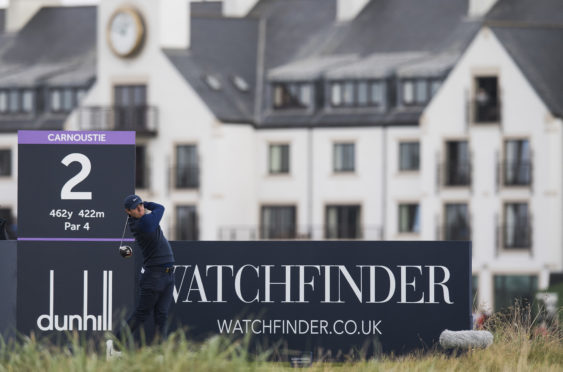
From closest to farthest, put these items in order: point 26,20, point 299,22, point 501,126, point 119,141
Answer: point 119,141 < point 501,126 < point 299,22 < point 26,20

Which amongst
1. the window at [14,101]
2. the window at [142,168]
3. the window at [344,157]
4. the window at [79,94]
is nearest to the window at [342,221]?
the window at [344,157]

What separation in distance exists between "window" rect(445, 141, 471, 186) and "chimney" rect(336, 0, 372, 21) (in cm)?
968

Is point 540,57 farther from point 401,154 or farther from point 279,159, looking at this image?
point 279,159

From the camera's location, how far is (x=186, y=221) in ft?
231

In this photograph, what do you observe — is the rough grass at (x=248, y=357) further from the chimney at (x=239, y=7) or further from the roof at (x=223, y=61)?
the chimney at (x=239, y=7)

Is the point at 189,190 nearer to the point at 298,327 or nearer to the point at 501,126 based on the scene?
the point at 501,126

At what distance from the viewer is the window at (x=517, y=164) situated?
66.8 meters

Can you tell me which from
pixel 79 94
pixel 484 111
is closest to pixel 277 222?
pixel 484 111

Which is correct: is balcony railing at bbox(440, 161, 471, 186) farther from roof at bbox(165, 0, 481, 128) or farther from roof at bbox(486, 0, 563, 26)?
roof at bbox(486, 0, 563, 26)

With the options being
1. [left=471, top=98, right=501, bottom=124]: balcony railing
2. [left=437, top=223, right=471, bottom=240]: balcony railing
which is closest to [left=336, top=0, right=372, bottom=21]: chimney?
[left=471, top=98, right=501, bottom=124]: balcony railing

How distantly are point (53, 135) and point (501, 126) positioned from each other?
159ft

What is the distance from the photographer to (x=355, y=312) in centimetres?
2092

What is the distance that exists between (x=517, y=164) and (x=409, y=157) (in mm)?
5066

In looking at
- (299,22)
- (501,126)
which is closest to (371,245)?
(501,126)
